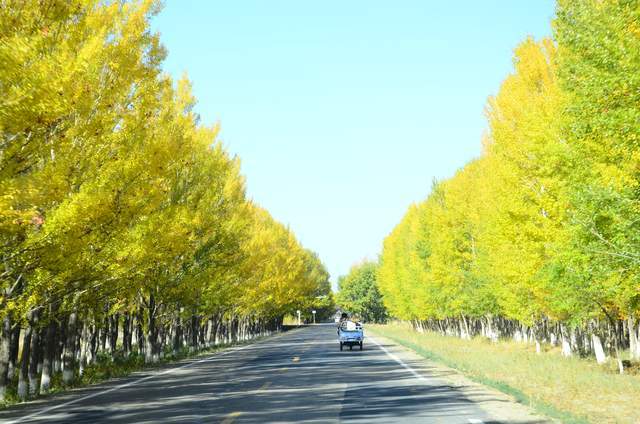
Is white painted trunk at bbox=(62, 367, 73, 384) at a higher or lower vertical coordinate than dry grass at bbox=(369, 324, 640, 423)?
higher

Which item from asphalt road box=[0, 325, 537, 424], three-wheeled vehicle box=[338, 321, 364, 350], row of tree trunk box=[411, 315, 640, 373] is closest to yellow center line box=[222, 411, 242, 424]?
asphalt road box=[0, 325, 537, 424]

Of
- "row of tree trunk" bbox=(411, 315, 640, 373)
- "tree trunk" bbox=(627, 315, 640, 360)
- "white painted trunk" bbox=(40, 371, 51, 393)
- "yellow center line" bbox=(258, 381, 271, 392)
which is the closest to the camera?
"yellow center line" bbox=(258, 381, 271, 392)

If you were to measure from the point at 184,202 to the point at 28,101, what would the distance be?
59.1 ft

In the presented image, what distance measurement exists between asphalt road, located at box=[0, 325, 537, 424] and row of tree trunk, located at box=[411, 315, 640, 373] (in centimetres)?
682

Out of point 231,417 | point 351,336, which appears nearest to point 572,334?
point 351,336

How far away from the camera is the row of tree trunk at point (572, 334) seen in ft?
78.1

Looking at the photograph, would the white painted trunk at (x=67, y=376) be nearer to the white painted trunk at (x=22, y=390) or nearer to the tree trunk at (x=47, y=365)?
the tree trunk at (x=47, y=365)

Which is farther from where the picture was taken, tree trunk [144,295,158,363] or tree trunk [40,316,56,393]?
tree trunk [144,295,158,363]

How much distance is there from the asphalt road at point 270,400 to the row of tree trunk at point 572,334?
22.4ft

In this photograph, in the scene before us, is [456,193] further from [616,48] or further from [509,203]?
[616,48]

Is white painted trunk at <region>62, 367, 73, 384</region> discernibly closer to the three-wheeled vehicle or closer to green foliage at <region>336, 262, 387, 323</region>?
the three-wheeled vehicle

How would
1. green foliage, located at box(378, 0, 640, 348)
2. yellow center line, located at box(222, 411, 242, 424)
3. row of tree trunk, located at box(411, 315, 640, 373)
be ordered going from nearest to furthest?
1. yellow center line, located at box(222, 411, 242, 424)
2. green foliage, located at box(378, 0, 640, 348)
3. row of tree trunk, located at box(411, 315, 640, 373)

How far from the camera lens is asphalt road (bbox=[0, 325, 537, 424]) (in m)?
11.4

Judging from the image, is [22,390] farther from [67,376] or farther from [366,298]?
[366,298]
